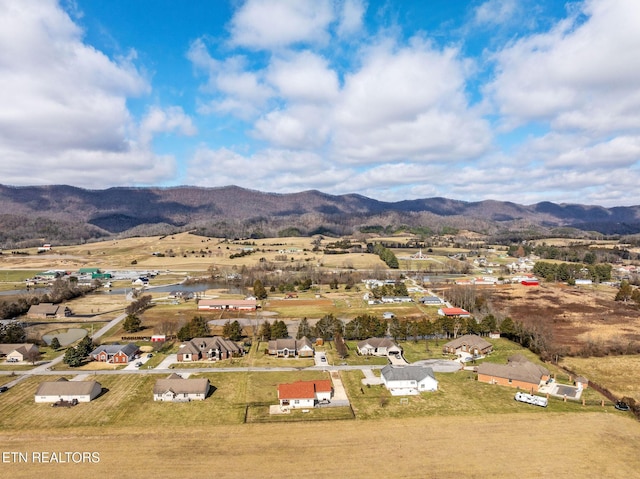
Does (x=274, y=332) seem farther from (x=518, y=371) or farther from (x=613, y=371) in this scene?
(x=613, y=371)

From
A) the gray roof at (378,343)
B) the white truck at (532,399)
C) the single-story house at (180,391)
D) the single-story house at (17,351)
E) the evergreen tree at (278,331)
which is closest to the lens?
the white truck at (532,399)

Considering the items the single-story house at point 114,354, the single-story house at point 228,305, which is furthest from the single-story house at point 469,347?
the single-story house at point 228,305

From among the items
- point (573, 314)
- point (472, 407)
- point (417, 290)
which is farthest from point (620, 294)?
point (472, 407)

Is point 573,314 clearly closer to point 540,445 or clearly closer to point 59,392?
point 540,445

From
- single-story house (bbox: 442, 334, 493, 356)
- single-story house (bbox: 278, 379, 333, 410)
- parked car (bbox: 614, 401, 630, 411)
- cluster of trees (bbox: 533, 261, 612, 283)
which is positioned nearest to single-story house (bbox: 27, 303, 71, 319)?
single-story house (bbox: 278, 379, 333, 410)

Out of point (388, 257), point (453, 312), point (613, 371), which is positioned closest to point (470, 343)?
point (613, 371)

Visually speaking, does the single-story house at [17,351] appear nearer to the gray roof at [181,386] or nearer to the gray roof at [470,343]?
the gray roof at [181,386]
